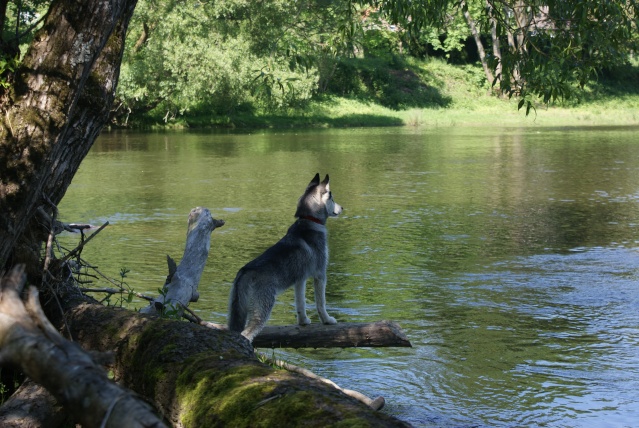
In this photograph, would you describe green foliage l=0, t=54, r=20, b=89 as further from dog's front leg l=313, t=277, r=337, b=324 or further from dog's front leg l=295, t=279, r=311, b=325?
dog's front leg l=313, t=277, r=337, b=324

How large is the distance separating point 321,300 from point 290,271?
600 millimetres

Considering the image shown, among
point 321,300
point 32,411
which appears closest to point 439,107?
point 321,300

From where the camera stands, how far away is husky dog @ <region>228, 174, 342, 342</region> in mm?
7379

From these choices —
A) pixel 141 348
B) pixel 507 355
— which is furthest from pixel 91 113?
pixel 507 355

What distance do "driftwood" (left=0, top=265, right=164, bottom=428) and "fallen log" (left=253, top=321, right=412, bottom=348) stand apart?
4187 mm

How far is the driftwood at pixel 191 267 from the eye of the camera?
820 cm

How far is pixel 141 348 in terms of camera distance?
518 centimetres

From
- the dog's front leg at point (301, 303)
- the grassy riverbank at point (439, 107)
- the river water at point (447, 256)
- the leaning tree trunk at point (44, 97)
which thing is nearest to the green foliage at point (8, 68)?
the leaning tree trunk at point (44, 97)

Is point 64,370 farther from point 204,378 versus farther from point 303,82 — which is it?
point 303,82

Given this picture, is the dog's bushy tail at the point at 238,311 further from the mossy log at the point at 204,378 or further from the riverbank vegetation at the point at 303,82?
the riverbank vegetation at the point at 303,82

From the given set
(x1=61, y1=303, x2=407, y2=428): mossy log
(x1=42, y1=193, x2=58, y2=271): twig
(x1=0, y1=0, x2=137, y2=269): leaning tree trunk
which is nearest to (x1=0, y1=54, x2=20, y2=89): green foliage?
(x1=0, y1=0, x2=137, y2=269): leaning tree trunk

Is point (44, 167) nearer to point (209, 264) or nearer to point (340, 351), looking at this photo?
point (340, 351)

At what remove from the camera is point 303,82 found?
4550 cm

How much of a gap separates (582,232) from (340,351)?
8.39 metres
